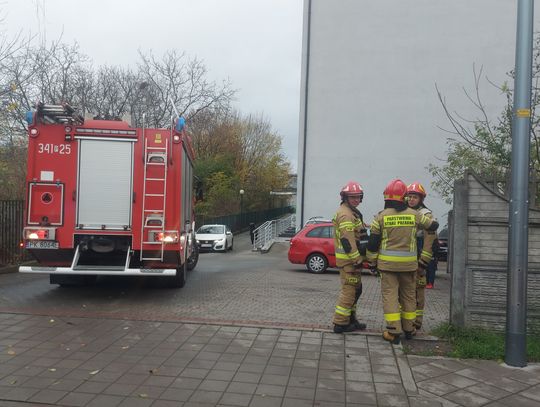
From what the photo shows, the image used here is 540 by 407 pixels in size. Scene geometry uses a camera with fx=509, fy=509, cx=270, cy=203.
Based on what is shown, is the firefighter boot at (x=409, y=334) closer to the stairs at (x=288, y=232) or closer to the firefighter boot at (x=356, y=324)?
the firefighter boot at (x=356, y=324)

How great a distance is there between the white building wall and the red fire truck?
60.1 feet

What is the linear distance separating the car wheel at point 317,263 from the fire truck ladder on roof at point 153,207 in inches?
274

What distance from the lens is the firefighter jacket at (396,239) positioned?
5801 mm

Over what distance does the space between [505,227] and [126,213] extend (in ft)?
17.8

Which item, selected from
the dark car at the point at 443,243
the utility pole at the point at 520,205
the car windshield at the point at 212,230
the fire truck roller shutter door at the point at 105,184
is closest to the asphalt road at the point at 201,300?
the fire truck roller shutter door at the point at 105,184

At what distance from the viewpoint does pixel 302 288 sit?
10.3m

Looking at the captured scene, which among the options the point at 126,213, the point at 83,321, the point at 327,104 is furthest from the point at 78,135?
the point at 327,104

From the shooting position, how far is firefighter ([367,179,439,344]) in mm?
5809

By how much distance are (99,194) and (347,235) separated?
4.12 meters

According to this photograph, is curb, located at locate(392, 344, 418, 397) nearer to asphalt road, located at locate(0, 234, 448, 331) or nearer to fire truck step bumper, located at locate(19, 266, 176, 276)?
asphalt road, located at locate(0, 234, 448, 331)

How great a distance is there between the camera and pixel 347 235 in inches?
241

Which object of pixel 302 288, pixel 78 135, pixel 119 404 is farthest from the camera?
pixel 302 288

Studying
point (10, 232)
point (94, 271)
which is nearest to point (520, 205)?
point (94, 271)

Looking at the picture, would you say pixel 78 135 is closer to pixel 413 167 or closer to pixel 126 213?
pixel 126 213
